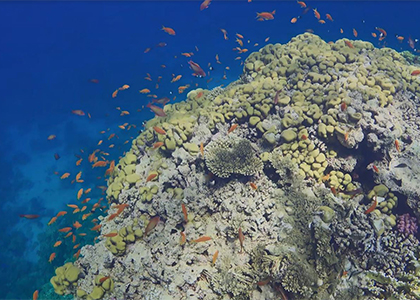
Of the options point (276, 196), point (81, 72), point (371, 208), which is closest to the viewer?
point (371, 208)

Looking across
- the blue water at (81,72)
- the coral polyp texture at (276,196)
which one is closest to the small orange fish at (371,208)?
the coral polyp texture at (276,196)

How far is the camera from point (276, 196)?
6293 mm


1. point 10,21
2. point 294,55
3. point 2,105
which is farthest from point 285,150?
point 10,21

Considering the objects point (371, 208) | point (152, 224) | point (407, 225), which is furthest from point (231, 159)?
point (407, 225)

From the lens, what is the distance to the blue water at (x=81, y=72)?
69.2 ft

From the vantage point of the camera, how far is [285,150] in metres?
6.89

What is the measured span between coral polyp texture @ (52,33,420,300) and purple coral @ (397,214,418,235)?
49 millimetres

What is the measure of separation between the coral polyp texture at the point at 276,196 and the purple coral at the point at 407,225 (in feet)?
0.16

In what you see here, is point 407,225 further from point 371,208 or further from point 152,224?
point 152,224

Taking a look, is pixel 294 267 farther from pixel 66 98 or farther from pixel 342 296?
pixel 66 98

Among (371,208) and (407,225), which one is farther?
(407,225)

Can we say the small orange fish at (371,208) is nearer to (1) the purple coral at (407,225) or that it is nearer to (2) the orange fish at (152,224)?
(1) the purple coral at (407,225)

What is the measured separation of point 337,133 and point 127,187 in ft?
20.1

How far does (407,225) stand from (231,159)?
453 cm
